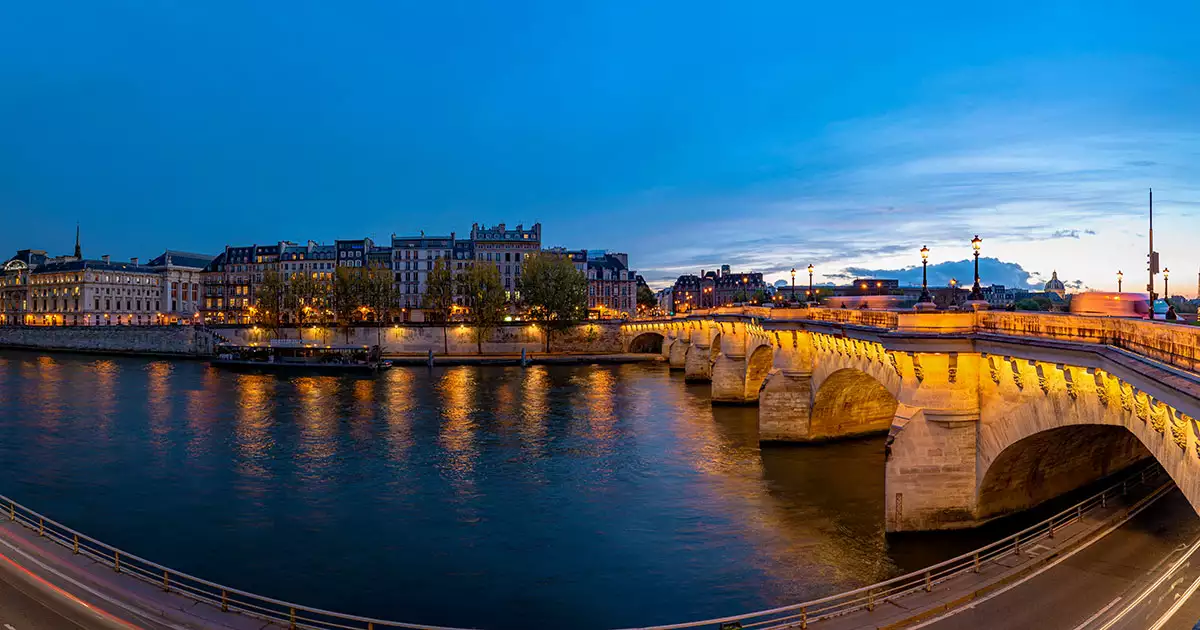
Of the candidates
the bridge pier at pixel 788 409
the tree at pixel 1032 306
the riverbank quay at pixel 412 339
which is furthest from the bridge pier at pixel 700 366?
the bridge pier at pixel 788 409

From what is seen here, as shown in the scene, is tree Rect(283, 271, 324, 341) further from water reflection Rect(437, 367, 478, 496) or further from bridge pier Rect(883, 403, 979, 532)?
bridge pier Rect(883, 403, 979, 532)

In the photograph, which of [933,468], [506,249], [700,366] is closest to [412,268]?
[506,249]

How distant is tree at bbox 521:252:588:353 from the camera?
118m

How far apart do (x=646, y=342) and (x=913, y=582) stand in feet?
327

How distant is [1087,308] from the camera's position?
27.0 meters

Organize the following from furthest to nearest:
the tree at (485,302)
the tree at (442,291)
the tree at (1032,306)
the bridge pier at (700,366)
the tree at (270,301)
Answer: the tree at (270,301)
the tree at (442,291)
the tree at (485,302)
the bridge pier at (700,366)
the tree at (1032,306)

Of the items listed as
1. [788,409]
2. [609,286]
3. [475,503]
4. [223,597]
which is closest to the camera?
[223,597]

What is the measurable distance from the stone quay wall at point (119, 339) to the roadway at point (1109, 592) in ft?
418

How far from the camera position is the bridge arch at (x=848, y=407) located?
42.1 m

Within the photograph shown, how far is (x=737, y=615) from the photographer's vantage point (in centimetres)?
1945

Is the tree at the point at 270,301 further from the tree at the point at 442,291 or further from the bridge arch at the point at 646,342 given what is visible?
the bridge arch at the point at 646,342

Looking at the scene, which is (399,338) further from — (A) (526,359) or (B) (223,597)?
(B) (223,597)

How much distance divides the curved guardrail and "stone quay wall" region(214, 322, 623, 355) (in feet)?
300

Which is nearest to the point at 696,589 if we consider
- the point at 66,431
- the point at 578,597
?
the point at 578,597
